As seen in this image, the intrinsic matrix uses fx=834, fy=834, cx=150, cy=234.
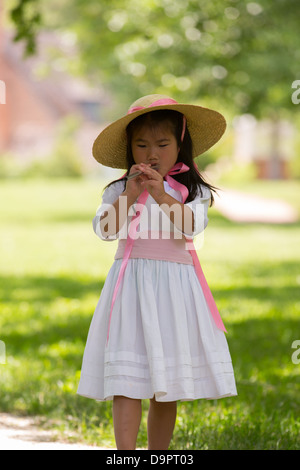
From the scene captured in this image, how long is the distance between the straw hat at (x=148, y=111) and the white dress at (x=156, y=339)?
306 millimetres

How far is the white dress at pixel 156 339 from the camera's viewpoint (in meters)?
3.25

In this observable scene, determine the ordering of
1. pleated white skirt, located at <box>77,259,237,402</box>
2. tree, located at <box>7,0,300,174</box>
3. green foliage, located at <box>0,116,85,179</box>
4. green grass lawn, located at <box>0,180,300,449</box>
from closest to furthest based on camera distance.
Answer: pleated white skirt, located at <box>77,259,237,402</box>
green grass lawn, located at <box>0,180,300,449</box>
tree, located at <box>7,0,300,174</box>
green foliage, located at <box>0,116,85,179</box>

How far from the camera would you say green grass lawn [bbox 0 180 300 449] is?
4.34 meters

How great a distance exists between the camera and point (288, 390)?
5391mm

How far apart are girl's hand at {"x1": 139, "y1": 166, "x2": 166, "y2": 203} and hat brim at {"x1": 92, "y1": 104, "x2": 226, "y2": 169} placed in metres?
0.26

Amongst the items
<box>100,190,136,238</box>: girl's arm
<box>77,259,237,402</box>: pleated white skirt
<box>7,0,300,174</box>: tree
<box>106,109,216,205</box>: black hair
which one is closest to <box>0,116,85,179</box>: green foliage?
<box>7,0,300,174</box>: tree

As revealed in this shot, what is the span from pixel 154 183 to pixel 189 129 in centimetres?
52

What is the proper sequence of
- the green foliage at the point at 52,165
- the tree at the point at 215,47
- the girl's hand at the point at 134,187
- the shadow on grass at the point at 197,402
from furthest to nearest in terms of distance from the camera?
the green foliage at the point at 52,165, the tree at the point at 215,47, the shadow on grass at the point at 197,402, the girl's hand at the point at 134,187

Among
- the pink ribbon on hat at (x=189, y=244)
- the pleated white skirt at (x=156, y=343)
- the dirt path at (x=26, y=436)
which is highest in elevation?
the pink ribbon on hat at (x=189, y=244)

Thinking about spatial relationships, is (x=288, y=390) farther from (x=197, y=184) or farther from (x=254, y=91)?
(x=254, y=91)

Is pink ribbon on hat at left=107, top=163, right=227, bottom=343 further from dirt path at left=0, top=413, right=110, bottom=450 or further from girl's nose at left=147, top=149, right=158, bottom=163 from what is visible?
dirt path at left=0, top=413, right=110, bottom=450

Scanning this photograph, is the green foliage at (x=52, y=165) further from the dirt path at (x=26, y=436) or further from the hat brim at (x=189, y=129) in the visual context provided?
the hat brim at (x=189, y=129)

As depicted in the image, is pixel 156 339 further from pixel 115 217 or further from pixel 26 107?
pixel 26 107

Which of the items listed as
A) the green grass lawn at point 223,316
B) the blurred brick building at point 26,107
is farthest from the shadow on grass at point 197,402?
the blurred brick building at point 26,107
